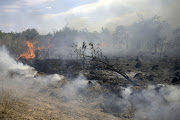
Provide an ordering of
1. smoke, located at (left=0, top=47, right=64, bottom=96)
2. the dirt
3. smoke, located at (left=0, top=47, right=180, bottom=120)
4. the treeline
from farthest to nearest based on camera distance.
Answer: the treeline → smoke, located at (left=0, top=47, right=64, bottom=96) → smoke, located at (left=0, top=47, right=180, bottom=120) → the dirt

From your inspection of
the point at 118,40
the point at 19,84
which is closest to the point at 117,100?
the point at 19,84

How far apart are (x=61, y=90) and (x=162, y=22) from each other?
4898 cm

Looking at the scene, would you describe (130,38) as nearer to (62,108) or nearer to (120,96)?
(120,96)

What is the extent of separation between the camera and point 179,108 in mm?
5801

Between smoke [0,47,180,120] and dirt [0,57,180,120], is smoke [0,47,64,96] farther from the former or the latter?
dirt [0,57,180,120]

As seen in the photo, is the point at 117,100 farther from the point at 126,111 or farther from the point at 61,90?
the point at 61,90

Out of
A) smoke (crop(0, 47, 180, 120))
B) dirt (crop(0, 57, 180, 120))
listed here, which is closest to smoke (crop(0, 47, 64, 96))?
smoke (crop(0, 47, 180, 120))

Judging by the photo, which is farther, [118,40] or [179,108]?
[118,40]

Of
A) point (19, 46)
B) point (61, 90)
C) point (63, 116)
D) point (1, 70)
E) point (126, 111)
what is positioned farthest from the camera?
point (19, 46)

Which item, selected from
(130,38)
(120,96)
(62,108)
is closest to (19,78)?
(62,108)

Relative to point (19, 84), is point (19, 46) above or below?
above

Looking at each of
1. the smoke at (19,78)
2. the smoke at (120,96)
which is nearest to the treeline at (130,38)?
the smoke at (19,78)

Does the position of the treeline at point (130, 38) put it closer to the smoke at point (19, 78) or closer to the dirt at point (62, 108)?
the smoke at point (19, 78)

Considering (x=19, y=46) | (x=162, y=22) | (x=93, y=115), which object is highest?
(x=162, y=22)
